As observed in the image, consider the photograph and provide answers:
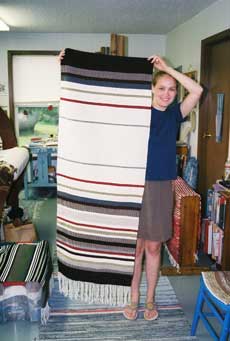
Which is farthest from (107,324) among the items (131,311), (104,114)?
(104,114)

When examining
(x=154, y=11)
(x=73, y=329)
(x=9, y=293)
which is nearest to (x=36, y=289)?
(x=9, y=293)

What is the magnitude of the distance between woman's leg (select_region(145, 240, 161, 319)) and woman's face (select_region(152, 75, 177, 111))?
0.81 metres

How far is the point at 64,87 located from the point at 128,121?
0.34m

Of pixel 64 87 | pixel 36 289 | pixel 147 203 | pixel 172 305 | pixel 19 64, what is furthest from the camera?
pixel 19 64

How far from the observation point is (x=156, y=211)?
7.11 ft

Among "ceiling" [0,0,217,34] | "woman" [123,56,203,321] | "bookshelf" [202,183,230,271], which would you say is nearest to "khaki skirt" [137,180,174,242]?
"woman" [123,56,203,321]

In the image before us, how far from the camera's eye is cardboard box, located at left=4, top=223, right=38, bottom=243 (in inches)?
133

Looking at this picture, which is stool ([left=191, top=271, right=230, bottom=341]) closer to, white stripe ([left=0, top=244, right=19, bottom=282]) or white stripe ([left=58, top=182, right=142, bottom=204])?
white stripe ([left=58, top=182, right=142, bottom=204])

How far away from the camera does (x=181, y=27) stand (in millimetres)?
4738

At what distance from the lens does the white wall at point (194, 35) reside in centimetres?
348

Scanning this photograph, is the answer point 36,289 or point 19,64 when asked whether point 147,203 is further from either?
point 19,64

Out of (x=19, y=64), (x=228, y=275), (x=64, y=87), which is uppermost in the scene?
(x=19, y=64)

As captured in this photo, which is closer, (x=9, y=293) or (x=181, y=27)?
(x=9, y=293)

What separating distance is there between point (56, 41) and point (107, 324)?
4.31 metres
